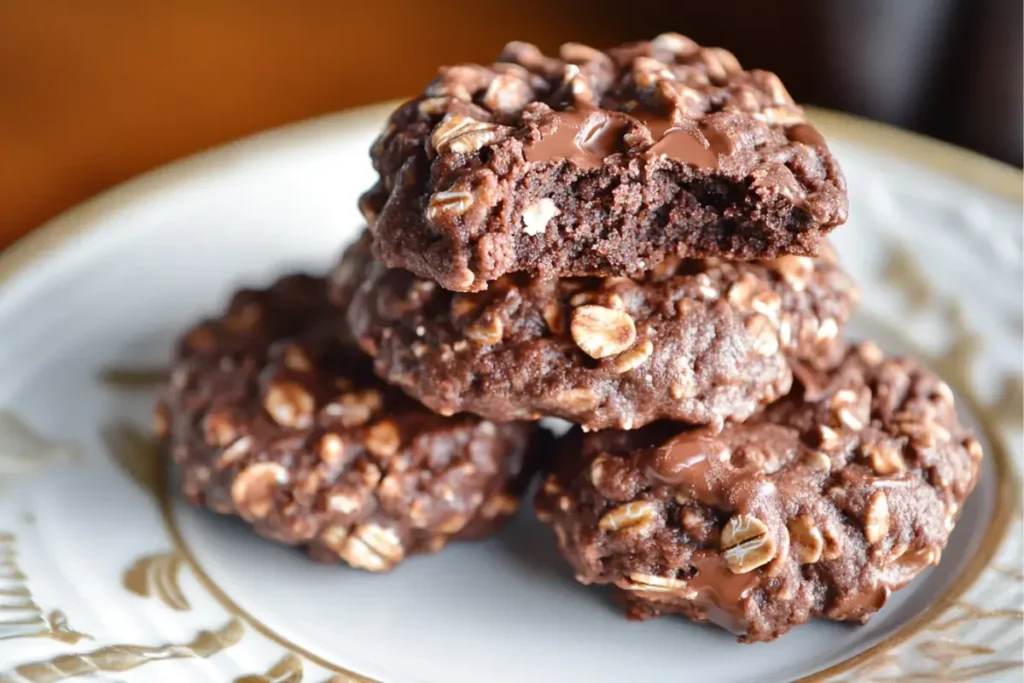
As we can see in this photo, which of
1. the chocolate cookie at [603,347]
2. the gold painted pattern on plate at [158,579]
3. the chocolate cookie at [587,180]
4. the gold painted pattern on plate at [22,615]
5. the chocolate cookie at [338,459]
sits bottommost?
the gold painted pattern on plate at [158,579]

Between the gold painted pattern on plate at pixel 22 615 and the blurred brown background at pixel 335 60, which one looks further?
the blurred brown background at pixel 335 60

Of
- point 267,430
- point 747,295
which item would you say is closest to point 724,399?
point 747,295

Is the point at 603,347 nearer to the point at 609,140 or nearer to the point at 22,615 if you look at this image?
the point at 609,140

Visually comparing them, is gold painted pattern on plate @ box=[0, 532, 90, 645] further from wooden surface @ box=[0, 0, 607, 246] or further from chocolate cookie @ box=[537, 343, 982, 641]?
wooden surface @ box=[0, 0, 607, 246]

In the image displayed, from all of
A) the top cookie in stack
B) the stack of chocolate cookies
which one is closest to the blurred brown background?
the stack of chocolate cookies

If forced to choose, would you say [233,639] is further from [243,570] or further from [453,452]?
[453,452]

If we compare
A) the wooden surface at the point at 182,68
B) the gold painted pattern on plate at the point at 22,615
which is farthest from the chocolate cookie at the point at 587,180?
the wooden surface at the point at 182,68

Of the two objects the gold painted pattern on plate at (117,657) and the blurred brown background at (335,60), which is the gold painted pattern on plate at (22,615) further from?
the blurred brown background at (335,60)
